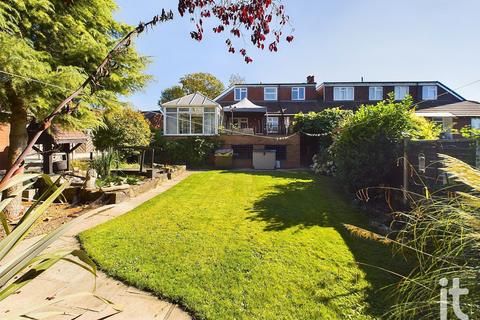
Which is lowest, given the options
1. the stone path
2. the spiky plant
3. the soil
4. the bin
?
the stone path

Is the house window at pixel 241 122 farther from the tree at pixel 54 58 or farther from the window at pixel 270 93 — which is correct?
the tree at pixel 54 58

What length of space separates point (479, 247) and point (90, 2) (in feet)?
24.9

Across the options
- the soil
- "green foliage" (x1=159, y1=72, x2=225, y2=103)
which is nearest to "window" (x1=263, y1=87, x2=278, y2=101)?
"green foliage" (x1=159, y1=72, x2=225, y2=103)

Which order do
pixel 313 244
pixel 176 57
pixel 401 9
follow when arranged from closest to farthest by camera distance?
pixel 176 57, pixel 313 244, pixel 401 9

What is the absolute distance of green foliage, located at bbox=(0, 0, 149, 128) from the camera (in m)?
4.53

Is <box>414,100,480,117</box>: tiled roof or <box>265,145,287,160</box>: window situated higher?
<box>414,100,480,117</box>: tiled roof

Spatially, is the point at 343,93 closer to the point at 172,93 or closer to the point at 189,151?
the point at 189,151

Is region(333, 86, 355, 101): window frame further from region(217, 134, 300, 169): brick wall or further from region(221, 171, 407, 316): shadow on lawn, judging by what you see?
region(221, 171, 407, 316): shadow on lawn

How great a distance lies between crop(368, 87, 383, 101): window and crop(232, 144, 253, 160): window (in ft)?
50.2

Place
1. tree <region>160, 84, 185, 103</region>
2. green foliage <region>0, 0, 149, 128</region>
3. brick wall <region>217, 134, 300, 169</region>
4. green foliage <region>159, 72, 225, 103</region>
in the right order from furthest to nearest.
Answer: tree <region>160, 84, 185, 103</region> < green foliage <region>159, 72, 225, 103</region> < brick wall <region>217, 134, 300, 169</region> < green foliage <region>0, 0, 149, 128</region>

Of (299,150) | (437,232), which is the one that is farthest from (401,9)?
(299,150)

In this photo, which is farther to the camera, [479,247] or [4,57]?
[4,57]

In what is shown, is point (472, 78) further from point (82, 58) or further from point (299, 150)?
point (299, 150)

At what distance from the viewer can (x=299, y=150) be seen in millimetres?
19719
